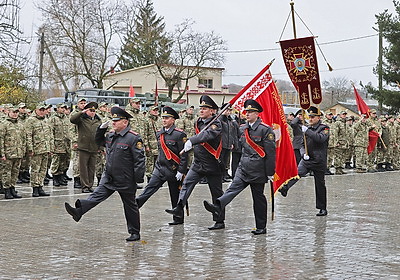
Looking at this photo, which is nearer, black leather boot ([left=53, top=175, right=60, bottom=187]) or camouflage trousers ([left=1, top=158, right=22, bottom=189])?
camouflage trousers ([left=1, top=158, right=22, bottom=189])

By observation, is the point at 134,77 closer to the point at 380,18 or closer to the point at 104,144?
the point at 380,18

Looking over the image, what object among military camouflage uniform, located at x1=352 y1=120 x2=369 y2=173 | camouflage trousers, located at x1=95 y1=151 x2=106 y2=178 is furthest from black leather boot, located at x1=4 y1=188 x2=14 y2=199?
military camouflage uniform, located at x1=352 y1=120 x2=369 y2=173

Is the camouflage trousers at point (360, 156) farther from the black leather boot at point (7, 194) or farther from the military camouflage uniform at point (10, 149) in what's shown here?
the black leather boot at point (7, 194)

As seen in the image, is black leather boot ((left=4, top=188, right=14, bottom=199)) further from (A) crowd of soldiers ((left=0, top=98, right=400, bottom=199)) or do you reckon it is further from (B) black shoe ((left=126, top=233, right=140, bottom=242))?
(B) black shoe ((left=126, top=233, right=140, bottom=242))

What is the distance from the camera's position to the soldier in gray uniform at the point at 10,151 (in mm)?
14836

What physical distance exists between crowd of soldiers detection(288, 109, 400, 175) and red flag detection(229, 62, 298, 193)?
1008 centimetres

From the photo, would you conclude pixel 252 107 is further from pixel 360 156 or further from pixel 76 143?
pixel 360 156

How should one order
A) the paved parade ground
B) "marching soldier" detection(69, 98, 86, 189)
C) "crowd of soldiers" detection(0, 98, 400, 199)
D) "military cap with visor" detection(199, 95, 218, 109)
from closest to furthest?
the paved parade ground
"military cap with visor" detection(199, 95, 218, 109)
"crowd of soldiers" detection(0, 98, 400, 199)
"marching soldier" detection(69, 98, 86, 189)

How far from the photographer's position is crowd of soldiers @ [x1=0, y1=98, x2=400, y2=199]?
594 inches

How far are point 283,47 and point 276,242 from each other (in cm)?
464

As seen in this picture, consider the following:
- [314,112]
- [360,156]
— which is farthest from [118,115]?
[360,156]

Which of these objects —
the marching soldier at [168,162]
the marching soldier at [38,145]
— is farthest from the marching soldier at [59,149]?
the marching soldier at [168,162]

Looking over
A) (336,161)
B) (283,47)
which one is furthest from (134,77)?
(283,47)

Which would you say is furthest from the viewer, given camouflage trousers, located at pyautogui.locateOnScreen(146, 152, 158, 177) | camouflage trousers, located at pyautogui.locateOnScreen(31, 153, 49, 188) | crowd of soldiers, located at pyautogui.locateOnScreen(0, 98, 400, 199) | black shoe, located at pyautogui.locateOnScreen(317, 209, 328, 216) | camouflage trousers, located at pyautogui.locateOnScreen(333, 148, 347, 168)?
camouflage trousers, located at pyautogui.locateOnScreen(333, 148, 347, 168)
